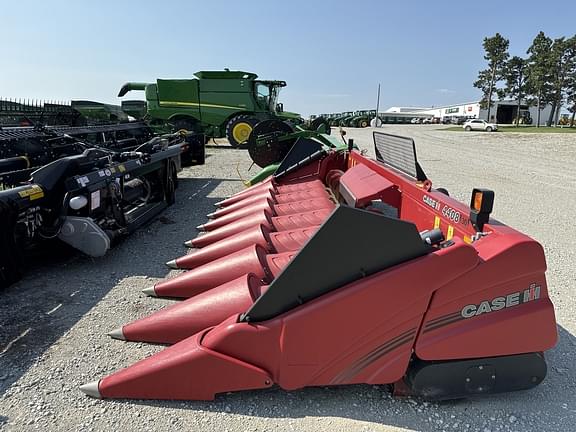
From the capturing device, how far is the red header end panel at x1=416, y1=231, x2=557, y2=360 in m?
1.91

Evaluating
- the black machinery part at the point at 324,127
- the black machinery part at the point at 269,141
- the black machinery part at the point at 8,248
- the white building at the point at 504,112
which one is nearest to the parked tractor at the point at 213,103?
the black machinery part at the point at 324,127

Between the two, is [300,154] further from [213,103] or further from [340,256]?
[213,103]

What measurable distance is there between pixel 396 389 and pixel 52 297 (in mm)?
2542

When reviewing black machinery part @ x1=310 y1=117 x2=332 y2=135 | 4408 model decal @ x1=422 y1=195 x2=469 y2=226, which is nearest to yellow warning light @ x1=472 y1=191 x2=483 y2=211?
4408 model decal @ x1=422 y1=195 x2=469 y2=226

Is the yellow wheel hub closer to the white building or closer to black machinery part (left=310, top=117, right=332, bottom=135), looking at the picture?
black machinery part (left=310, top=117, right=332, bottom=135)

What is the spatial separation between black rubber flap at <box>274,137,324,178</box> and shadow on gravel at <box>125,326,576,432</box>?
3.82 meters

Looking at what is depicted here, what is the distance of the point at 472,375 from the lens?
1.98 meters

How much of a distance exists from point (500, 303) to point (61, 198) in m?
3.24

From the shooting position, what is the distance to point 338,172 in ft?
17.5

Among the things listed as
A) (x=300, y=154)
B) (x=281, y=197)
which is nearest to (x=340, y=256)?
(x=281, y=197)

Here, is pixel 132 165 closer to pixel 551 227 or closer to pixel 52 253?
pixel 52 253

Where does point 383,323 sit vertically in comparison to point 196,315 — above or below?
above

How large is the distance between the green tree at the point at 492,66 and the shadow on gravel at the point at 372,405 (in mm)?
67270

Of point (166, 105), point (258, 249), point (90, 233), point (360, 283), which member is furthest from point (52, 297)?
point (166, 105)
